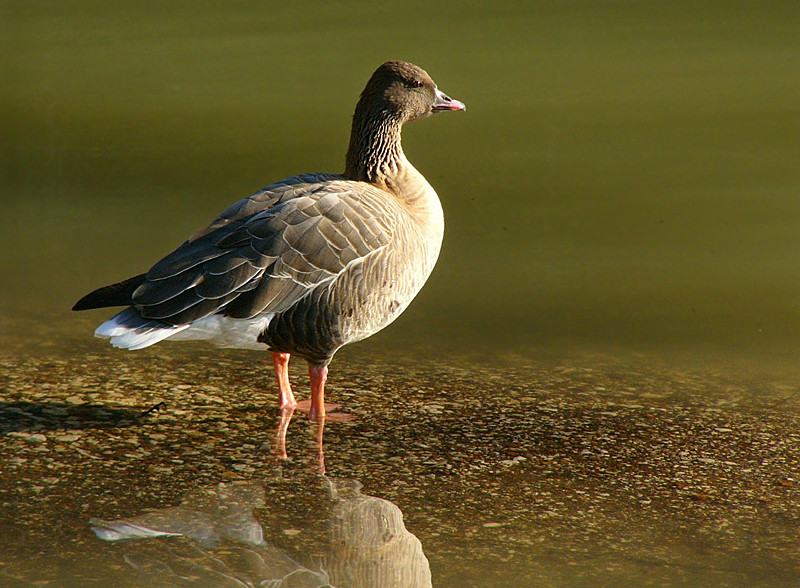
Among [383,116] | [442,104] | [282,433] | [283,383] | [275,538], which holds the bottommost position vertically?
[275,538]

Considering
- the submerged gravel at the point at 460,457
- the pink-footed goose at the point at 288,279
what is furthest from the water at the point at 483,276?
the pink-footed goose at the point at 288,279

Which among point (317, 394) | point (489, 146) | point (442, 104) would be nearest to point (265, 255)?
Answer: point (317, 394)

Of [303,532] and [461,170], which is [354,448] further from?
[461,170]

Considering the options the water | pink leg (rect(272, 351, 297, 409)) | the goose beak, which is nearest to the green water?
the water

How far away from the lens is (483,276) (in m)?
6.07

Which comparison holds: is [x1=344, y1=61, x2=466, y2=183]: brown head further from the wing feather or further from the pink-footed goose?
the wing feather

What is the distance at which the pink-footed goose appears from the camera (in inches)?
156

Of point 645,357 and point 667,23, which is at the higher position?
point 667,23

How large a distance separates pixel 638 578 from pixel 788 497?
0.91 meters

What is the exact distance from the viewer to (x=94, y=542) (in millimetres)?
3139

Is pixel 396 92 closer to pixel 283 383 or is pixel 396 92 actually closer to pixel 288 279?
pixel 288 279

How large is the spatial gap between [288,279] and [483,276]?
224 cm

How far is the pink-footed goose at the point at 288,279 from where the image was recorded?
395 centimetres

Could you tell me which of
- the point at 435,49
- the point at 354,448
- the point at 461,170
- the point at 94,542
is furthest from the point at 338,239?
the point at 435,49
